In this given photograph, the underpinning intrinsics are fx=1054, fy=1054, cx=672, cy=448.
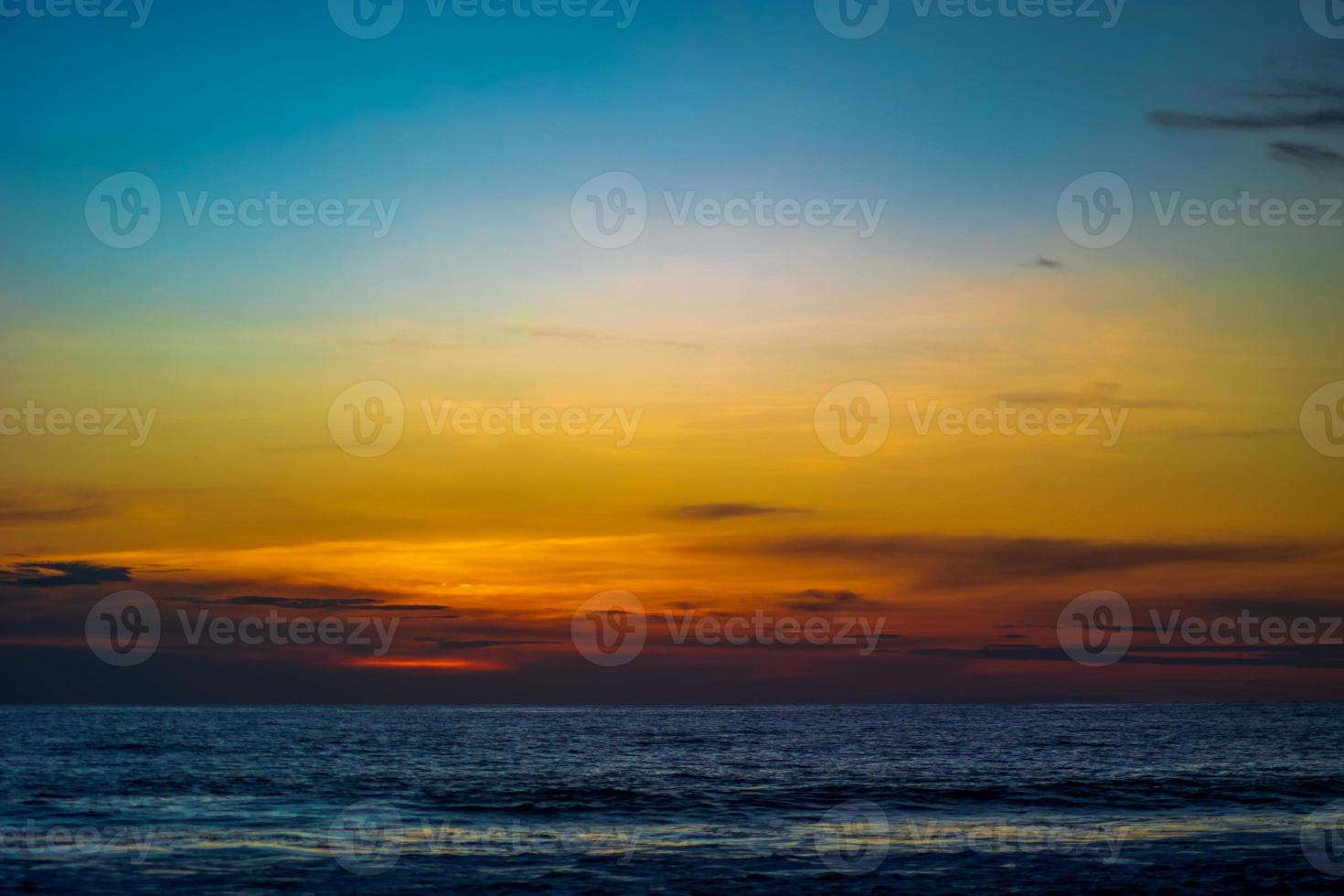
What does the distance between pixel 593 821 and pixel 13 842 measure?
18993mm

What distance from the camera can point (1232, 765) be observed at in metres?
63.8

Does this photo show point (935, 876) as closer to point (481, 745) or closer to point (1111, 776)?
point (1111, 776)

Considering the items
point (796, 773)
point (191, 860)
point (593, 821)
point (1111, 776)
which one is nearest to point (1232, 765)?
point (1111, 776)

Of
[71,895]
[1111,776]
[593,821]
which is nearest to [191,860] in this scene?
[71,895]

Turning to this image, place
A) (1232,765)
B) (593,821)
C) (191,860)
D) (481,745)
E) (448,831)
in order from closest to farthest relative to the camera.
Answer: (191,860) < (448,831) < (593,821) < (1232,765) < (481,745)

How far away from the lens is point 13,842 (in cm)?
3198

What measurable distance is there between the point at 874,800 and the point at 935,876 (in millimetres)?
18671

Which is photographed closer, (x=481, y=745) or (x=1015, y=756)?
(x=1015, y=756)

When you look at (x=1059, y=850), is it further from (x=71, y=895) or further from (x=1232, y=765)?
(x=1232, y=765)

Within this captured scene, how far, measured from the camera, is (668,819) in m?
40.6

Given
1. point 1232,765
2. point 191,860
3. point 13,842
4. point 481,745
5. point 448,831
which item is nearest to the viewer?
point 191,860

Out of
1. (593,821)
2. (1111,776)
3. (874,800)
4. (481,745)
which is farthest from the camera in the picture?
(481,745)

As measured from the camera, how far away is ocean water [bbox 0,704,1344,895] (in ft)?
93.5

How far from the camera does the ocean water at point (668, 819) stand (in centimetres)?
2848
